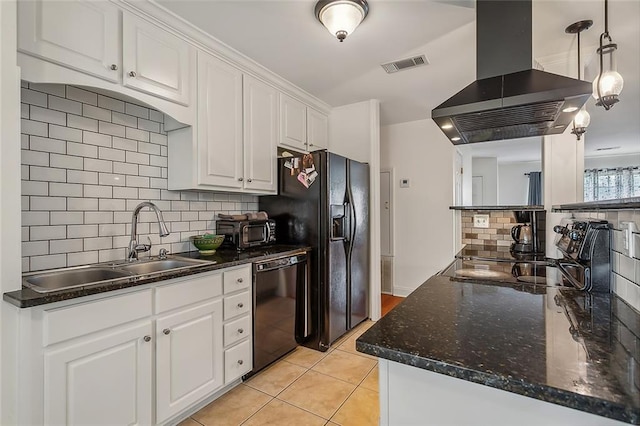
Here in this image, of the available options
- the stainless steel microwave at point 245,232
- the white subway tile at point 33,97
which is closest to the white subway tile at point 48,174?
the white subway tile at point 33,97

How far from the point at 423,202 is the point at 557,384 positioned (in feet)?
12.7

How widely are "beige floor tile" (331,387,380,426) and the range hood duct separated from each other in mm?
1712

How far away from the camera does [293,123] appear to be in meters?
3.14

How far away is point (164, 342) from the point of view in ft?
5.46

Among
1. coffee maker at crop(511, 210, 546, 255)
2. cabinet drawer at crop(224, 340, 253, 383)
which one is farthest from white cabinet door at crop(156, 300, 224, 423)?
coffee maker at crop(511, 210, 546, 255)

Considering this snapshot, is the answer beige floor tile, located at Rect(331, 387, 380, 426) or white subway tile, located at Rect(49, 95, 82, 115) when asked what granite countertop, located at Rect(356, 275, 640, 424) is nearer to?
beige floor tile, located at Rect(331, 387, 380, 426)

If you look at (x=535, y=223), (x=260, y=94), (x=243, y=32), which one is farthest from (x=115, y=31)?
(x=535, y=223)

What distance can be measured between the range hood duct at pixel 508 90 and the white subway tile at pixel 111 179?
1.93 metres

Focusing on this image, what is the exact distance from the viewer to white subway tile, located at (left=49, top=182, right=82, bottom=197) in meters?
1.73

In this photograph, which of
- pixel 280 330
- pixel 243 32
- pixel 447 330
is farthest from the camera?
pixel 280 330

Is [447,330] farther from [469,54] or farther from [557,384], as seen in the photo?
[469,54]

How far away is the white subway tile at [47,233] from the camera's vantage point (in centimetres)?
166

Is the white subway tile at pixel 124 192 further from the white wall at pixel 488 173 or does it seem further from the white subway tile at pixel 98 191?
the white wall at pixel 488 173

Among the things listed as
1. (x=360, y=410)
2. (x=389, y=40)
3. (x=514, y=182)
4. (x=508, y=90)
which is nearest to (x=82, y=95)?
(x=389, y=40)
